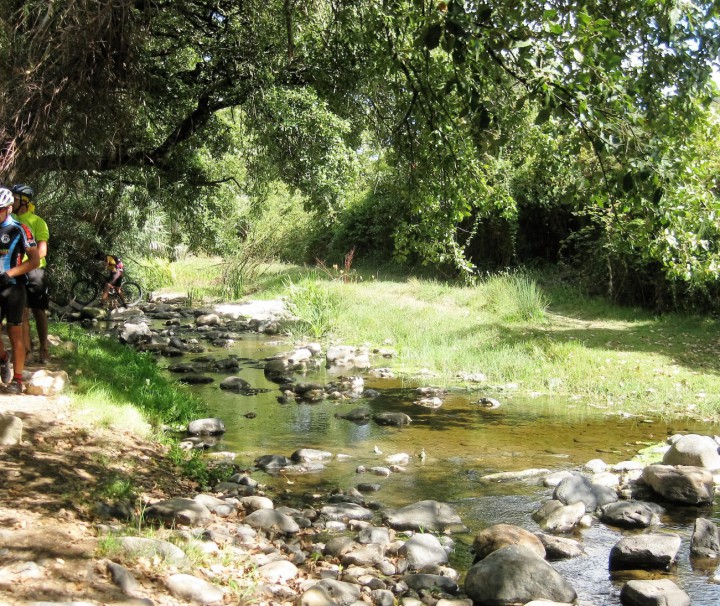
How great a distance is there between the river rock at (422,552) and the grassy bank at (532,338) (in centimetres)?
501

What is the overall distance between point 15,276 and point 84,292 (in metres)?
13.3

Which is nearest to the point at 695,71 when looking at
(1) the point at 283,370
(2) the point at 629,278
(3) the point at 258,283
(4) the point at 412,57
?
(4) the point at 412,57

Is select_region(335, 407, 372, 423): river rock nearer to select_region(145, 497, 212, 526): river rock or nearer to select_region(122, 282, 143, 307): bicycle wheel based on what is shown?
select_region(145, 497, 212, 526): river rock

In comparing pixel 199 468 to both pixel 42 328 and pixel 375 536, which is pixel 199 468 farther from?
pixel 42 328

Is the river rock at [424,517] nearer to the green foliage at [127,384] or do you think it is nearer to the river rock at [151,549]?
the river rock at [151,549]

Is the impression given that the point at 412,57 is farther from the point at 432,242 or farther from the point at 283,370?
the point at 283,370

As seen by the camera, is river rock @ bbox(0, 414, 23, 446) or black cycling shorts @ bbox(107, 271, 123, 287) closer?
river rock @ bbox(0, 414, 23, 446)

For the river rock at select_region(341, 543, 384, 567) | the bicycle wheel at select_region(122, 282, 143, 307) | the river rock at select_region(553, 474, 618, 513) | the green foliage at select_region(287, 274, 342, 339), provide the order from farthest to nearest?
1. the bicycle wheel at select_region(122, 282, 143, 307)
2. the green foliage at select_region(287, 274, 342, 339)
3. the river rock at select_region(553, 474, 618, 513)
4. the river rock at select_region(341, 543, 384, 567)

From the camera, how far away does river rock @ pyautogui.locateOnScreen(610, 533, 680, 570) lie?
185 inches

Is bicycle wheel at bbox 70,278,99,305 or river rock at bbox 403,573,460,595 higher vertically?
bicycle wheel at bbox 70,278,99,305

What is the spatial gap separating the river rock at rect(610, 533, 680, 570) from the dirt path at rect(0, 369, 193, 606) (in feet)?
9.39

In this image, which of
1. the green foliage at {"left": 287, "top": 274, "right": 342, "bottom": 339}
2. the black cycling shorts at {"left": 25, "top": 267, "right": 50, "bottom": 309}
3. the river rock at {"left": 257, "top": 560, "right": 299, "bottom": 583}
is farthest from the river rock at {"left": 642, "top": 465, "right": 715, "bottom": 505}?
the green foliage at {"left": 287, "top": 274, "right": 342, "bottom": 339}

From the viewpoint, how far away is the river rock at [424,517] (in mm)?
5320

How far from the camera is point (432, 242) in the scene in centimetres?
686
